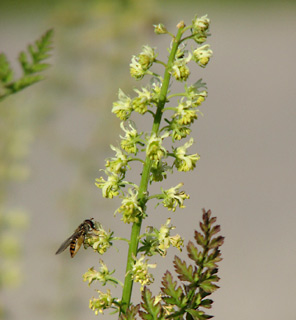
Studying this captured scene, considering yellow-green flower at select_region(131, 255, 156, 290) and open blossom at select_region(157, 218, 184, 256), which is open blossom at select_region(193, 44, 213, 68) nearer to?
open blossom at select_region(157, 218, 184, 256)

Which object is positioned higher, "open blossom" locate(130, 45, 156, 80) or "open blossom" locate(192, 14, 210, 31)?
"open blossom" locate(192, 14, 210, 31)

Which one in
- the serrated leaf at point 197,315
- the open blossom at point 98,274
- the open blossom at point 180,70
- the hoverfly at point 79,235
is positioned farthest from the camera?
the hoverfly at point 79,235

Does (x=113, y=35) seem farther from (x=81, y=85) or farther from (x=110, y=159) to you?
(x=110, y=159)

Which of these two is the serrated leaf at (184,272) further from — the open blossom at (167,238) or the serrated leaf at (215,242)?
the open blossom at (167,238)

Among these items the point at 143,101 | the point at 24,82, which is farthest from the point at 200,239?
the point at 24,82

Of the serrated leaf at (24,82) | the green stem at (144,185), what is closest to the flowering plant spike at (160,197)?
the green stem at (144,185)

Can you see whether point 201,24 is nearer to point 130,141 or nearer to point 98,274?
point 130,141

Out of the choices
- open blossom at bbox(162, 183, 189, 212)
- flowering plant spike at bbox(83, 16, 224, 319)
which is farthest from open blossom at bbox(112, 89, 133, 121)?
open blossom at bbox(162, 183, 189, 212)
